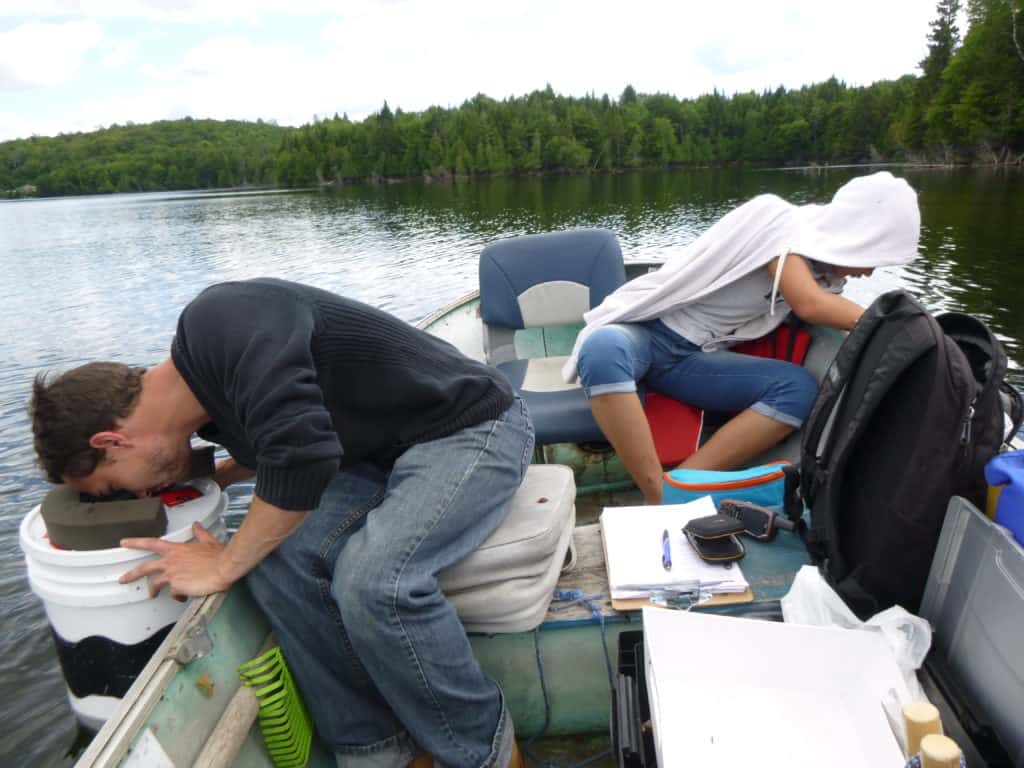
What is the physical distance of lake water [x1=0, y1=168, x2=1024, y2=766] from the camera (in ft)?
13.0

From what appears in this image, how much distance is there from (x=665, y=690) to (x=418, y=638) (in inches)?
22.3


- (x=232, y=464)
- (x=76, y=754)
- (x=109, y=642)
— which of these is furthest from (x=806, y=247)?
(x=76, y=754)

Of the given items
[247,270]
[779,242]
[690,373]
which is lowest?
[247,270]

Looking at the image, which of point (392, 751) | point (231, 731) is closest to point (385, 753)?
point (392, 751)

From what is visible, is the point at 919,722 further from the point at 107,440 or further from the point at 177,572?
the point at 107,440

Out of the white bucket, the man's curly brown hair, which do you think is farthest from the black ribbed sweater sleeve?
the white bucket

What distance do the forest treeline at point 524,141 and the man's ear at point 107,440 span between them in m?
60.5

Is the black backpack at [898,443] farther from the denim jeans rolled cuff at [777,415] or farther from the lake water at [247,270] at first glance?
the lake water at [247,270]

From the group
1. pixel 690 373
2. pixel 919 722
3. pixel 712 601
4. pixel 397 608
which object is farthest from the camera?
pixel 690 373

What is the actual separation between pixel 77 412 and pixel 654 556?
1.54m

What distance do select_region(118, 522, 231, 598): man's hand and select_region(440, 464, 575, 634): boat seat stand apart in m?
0.55

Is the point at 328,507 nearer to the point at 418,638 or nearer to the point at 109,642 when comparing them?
the point at 418,638

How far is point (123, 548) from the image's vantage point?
156 centimetres

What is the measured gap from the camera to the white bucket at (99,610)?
1.56 meters
